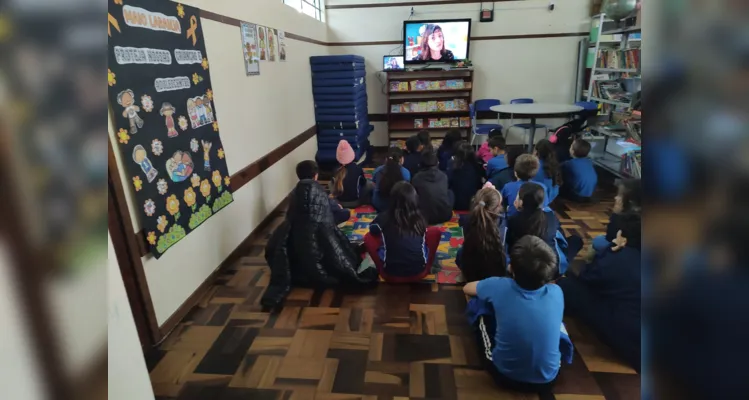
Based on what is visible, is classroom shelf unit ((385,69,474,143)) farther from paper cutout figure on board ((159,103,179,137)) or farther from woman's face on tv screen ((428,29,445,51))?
paper cutout figure on board ((159,103,179,137))

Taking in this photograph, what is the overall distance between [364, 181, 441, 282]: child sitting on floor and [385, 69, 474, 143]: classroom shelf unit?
3602mm

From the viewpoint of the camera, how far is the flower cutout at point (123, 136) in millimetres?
1808

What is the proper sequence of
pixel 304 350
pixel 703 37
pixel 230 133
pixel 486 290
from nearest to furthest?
pixel 703 37 → pixel 486 290 → pixel 304 350 → pixel 230 133

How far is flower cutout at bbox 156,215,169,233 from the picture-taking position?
2.08 meters

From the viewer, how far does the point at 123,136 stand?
1.84 meters

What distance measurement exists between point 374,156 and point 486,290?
447 centimetres

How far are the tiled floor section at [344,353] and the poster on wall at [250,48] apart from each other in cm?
174

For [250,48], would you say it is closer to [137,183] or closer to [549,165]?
[137,183]

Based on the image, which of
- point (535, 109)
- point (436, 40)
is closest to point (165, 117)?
point (535, 109)

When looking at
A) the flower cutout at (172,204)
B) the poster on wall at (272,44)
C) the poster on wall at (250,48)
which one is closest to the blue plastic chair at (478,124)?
the poster on wall at (272,44)

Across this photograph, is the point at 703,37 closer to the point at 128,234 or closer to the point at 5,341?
the point at 5,341

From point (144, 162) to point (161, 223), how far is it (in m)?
0.33

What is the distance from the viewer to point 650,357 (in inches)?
9.8

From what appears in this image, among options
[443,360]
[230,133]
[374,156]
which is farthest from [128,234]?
[374,156]
